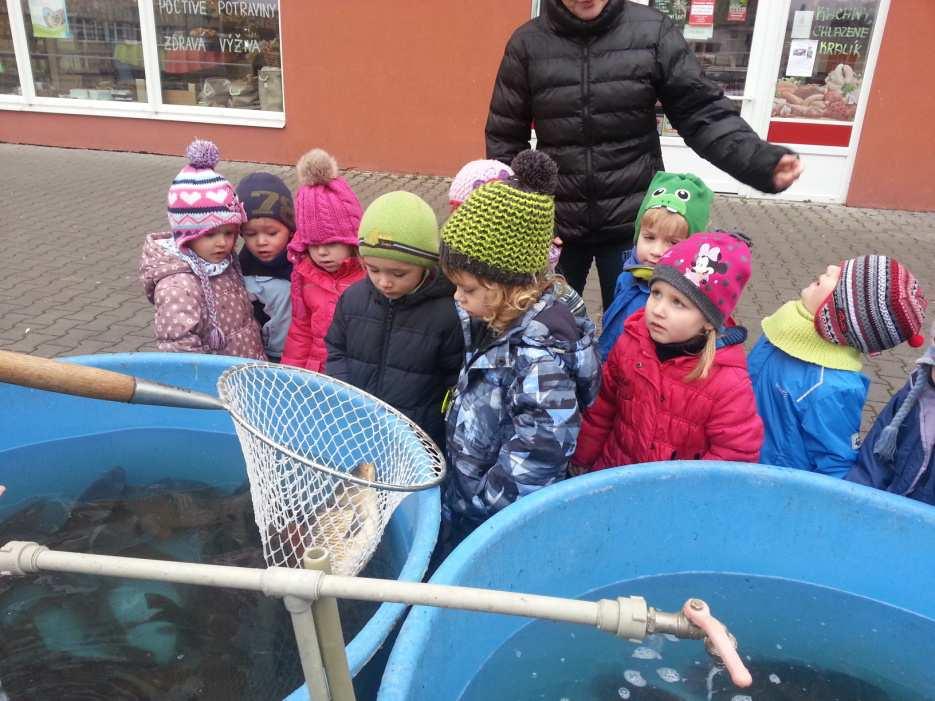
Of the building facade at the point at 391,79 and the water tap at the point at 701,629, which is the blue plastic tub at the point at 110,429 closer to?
the water tap at the point at 701,629

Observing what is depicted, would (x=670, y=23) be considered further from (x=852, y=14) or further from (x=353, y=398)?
(x=852, y=14)

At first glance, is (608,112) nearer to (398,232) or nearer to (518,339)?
(398,232)

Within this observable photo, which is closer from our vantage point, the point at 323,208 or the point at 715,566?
the point at 715,566

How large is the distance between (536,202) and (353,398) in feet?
2.40

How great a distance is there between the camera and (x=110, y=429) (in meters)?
3.05

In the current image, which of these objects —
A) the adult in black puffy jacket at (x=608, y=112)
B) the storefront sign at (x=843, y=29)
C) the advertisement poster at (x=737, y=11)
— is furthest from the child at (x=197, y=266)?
the storefront sign at (x=843, y=29)

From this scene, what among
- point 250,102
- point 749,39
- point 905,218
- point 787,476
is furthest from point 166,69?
point 787,476

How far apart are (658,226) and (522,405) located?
95cm

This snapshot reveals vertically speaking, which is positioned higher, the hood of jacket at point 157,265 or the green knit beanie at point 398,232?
the green knit beanie at point 398,232

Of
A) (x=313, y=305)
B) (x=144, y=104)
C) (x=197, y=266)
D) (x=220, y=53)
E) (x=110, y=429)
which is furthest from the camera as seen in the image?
(x=144, y=104)

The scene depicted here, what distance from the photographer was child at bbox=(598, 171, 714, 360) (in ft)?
8.38

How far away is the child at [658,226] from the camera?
255 centimetres

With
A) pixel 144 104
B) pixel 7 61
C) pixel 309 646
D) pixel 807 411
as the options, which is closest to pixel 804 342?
pixel 807 411

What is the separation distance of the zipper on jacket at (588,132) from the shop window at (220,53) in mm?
6222
